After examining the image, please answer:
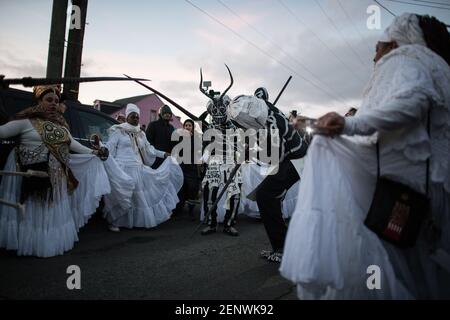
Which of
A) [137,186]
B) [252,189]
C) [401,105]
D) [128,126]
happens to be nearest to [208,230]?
[137,186]

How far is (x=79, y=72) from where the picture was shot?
8.00 meters

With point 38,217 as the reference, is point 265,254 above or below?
below

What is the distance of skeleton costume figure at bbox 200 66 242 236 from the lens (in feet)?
16.8

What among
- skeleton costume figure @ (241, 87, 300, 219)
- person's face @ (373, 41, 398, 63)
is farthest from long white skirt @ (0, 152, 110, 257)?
person's face @ (373, 41, 398, 63)

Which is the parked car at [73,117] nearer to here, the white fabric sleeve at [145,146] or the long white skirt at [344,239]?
the white fabric sleeve at [145,146]

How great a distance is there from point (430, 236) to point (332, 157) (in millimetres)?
780

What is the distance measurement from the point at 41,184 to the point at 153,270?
1.82 metres

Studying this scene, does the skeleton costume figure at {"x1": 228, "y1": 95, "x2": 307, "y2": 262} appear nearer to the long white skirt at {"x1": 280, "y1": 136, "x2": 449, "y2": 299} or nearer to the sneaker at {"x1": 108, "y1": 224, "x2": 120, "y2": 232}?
the long white skirt at {"x1": 280, "y1": 136, "x2": 449, "y2": 299}

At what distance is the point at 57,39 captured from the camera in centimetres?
742

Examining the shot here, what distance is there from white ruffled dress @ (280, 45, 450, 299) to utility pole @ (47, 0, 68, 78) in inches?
288

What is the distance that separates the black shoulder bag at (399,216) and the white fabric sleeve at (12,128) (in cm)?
388

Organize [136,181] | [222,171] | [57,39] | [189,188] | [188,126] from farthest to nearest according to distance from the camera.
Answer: [188,126] → [189,188] → [57,39] → [136,181] → [222,171]

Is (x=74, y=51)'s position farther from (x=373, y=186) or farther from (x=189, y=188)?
(x=373, y=186)

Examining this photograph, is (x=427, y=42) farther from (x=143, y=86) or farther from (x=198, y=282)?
(x=143, y=86)
